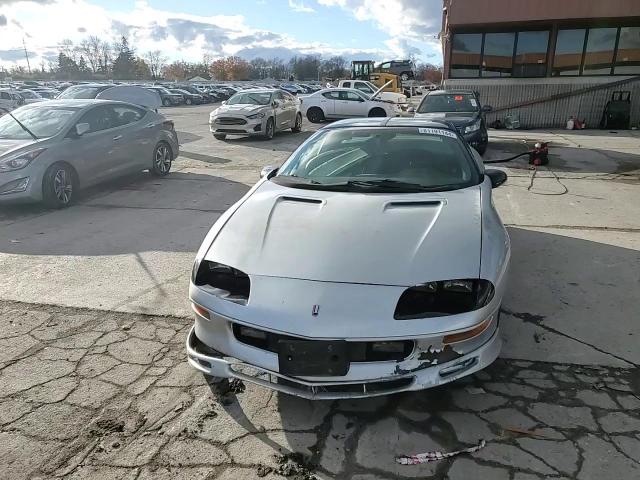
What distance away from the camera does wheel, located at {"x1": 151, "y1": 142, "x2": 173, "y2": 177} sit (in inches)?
356

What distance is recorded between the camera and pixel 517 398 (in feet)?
8.76

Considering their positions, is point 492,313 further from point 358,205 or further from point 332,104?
point 332,104

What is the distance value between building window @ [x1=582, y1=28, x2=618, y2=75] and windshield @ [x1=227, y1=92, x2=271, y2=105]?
39.7 feet

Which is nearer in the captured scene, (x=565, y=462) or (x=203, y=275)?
(x=565, y=462)

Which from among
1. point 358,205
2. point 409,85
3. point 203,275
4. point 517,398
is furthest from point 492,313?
point 409,85

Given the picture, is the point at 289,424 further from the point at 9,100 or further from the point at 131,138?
the point at 9,100

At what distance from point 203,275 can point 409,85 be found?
44.9 meters

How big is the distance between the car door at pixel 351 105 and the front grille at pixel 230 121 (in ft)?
19.5

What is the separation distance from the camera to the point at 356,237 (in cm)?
271

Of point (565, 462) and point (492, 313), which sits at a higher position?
point (492, 313)

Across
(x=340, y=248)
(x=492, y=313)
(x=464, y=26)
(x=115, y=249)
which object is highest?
(x=464, y=26)

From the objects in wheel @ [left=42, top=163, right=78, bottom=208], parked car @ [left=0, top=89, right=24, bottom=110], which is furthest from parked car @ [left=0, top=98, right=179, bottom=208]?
parked car @ [left=0, top=89, right=24, bottom=110]

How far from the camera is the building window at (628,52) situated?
17312 millimetres

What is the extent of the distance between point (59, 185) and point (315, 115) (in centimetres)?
1393
